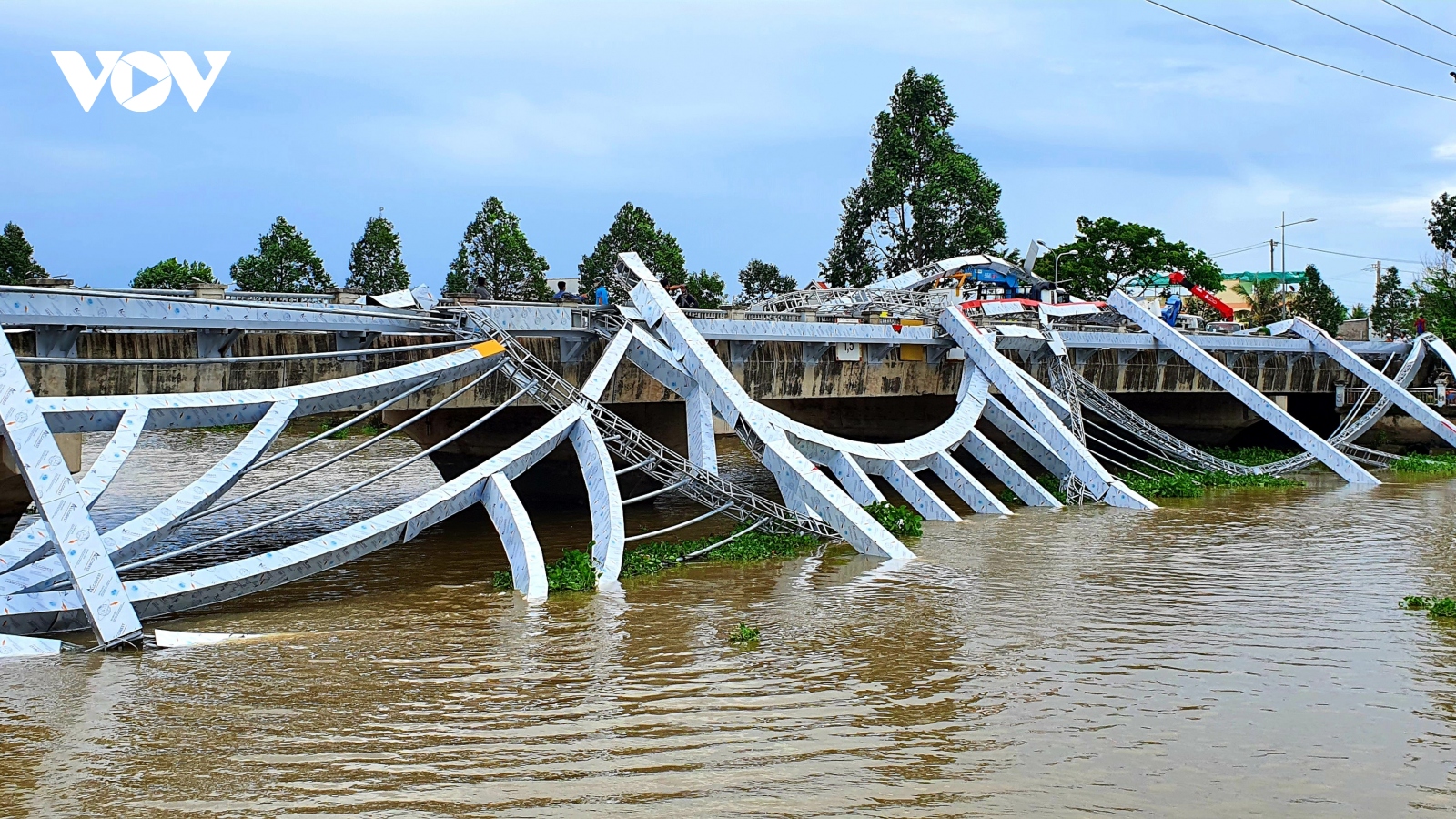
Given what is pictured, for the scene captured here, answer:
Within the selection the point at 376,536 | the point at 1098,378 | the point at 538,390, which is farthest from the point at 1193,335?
the point at 376,536

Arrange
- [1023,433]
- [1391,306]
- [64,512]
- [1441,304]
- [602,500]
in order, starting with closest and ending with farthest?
[64,512] < [602,500] < [1023,433] < [1441,304] < [1391,306]

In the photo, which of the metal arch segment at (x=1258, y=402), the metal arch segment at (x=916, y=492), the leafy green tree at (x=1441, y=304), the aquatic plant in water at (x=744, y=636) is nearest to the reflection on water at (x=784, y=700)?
the aquatic plant in water at (x=744, y=636)

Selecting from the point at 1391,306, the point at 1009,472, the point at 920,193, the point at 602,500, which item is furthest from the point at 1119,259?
the point at 602,500

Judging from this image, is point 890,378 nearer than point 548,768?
No

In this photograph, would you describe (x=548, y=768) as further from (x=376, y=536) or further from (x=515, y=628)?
(x=376, y=536)

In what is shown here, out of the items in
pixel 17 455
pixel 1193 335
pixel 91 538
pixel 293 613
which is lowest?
pixel 293 613

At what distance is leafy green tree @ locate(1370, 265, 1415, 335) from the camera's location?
7069cm

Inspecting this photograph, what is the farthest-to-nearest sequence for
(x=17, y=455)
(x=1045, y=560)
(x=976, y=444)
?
1. (x=976, y=444)
2. (x=1045, y=560)
3. (x=17, y=455)

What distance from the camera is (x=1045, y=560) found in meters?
18.5

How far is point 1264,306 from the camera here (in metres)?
73.8

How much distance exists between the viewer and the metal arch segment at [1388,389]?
3369 cm

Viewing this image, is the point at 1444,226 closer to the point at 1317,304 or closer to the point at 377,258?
the point at 1317,304

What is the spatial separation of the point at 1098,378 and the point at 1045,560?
618 inches

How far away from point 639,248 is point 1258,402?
1425 inches
